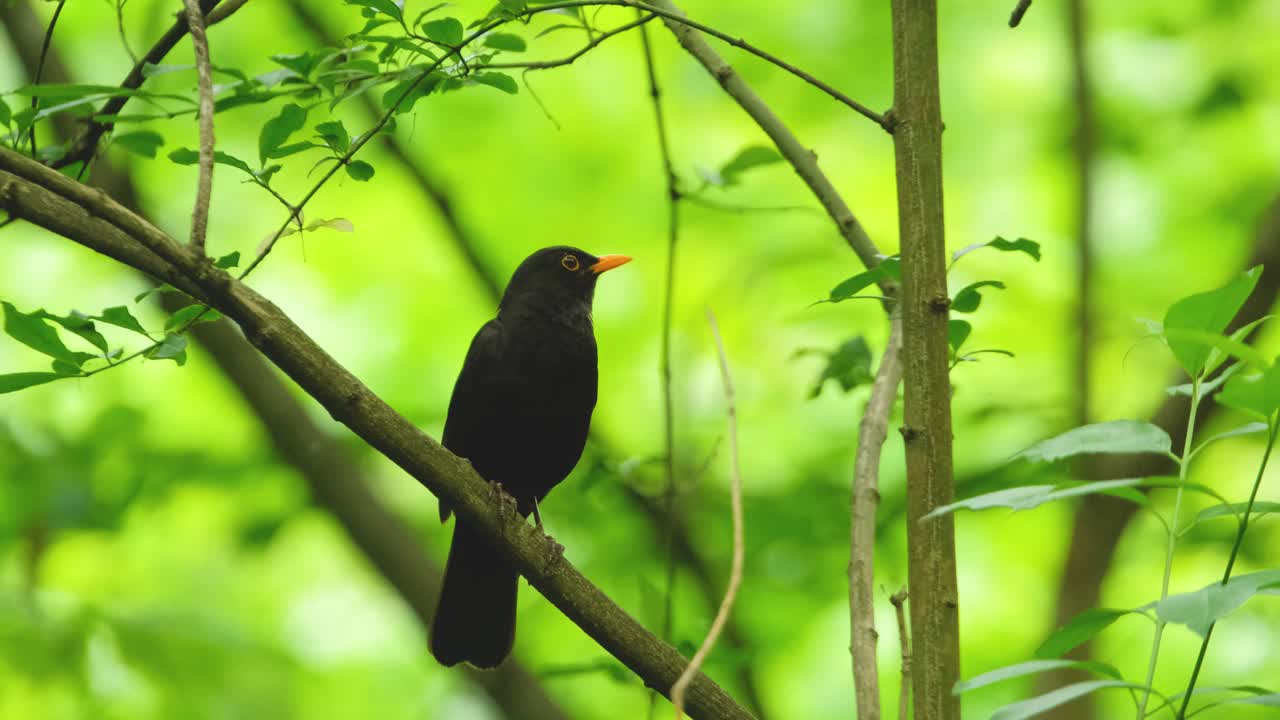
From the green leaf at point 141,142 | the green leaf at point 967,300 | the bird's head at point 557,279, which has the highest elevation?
the bird's head at point 557,279

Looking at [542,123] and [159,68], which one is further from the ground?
[542,123]

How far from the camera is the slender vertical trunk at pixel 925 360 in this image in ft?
6.54

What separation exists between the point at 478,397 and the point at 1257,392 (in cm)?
332

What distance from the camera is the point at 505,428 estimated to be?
457cm

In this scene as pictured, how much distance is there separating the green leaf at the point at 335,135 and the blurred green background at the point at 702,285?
382 cm

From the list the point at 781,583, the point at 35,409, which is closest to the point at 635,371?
the point at 781,583

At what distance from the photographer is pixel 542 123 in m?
8.62

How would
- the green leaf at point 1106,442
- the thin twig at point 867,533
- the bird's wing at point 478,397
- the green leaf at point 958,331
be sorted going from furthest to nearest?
the bird's wing at point 478,397 → the green leaf at point 958,331 → the thin twig at point 867,533 → the green leaf at point 1106,442

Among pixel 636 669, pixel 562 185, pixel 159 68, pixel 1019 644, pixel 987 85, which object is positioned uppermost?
pixel 987 85

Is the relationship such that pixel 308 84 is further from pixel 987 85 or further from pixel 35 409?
pixel 987 85

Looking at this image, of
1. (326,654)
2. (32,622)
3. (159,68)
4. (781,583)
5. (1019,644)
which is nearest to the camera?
(159,68)

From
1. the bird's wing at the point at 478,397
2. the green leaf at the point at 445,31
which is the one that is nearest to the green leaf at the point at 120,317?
the green leaf at the point at 445,31

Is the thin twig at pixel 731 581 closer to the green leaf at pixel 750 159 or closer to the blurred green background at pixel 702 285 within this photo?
the green leaf at pixel 750 159

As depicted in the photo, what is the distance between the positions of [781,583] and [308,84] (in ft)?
13.4
